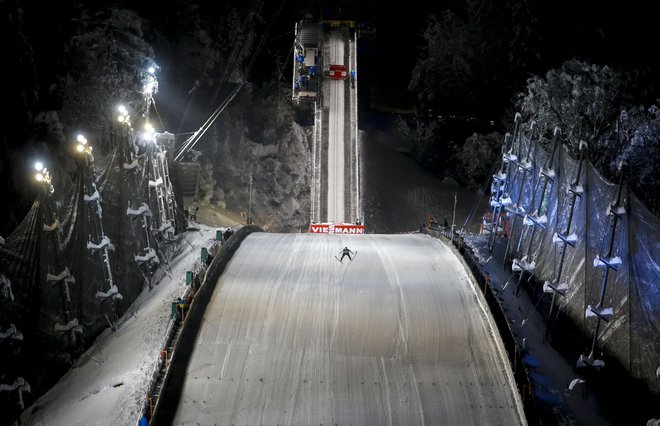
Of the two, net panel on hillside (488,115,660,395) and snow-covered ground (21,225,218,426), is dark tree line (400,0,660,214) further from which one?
snow-covered ground (21,225,218,426)

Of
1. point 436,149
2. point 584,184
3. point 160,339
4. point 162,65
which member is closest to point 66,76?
point 162,65

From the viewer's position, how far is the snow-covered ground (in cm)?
1234

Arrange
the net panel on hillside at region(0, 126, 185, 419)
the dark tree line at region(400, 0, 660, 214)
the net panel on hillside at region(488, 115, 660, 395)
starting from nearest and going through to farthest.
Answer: the net panel on hillside at region(488, 115, 660, 395), the net panel on hillside at region(0, 126, 185, 419), the dark tree line at region(400, 0, 660, 214)

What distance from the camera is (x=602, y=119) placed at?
26234 mm

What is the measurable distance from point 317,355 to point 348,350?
678mm

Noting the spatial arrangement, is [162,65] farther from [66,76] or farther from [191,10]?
[66,76]

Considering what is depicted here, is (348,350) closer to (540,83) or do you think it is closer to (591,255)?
(591,255)

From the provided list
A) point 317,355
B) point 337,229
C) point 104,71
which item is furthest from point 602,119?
point 104,71

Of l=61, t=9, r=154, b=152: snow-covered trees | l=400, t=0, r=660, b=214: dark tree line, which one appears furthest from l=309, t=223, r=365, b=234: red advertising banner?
l=400, t=0, r=660, b=214: dark tree line

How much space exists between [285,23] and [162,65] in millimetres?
12123

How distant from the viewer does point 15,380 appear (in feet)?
40.1

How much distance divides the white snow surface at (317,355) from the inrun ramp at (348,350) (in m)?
0.03

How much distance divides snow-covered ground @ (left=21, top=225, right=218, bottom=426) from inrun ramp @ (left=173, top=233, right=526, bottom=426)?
123 cm

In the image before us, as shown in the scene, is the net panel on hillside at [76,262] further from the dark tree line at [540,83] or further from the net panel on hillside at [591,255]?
the dark tree line at [540,83]
